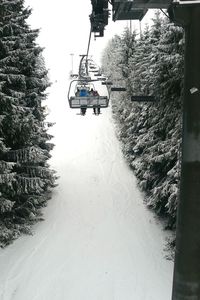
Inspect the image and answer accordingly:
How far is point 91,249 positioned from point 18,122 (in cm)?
588

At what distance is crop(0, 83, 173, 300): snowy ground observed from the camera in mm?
15688

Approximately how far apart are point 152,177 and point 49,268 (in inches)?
264

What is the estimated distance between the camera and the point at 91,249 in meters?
18.9

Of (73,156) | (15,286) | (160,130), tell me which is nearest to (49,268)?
(15,286)

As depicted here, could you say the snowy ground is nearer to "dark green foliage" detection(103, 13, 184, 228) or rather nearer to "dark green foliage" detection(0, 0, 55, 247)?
"dark green foliage" detection(0, 0, 55, 247)

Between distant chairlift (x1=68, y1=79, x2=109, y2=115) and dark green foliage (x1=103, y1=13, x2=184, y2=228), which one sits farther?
dark green foliage (x1=103, y1=13, x2=184, y2=228)

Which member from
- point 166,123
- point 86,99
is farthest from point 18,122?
point 166,123

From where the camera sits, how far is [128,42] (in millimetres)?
36875

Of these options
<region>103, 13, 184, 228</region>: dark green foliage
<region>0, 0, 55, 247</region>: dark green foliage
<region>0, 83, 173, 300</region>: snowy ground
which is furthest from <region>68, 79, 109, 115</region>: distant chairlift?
<region>0, 83, 173, 300</region>: snowy ground

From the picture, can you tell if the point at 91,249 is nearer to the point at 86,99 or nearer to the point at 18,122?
the point at 18,122

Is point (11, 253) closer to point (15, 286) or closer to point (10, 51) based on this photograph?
point (15, 286)

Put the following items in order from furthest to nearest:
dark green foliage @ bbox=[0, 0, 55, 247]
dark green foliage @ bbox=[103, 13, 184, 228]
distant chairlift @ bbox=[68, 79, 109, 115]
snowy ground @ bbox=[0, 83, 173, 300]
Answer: dark green foliage @ bbox=[103, 13, 184, 228], dark green foliage @ bbox=[0, 0, 55, 247], snowy ground @ bbox=[0, 83, 173, 300], distant chairlift @ bbox=[68, 79, 109, 115]

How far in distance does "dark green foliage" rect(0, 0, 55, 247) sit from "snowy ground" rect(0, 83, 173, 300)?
1.20m

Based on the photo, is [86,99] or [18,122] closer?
[86,99]
